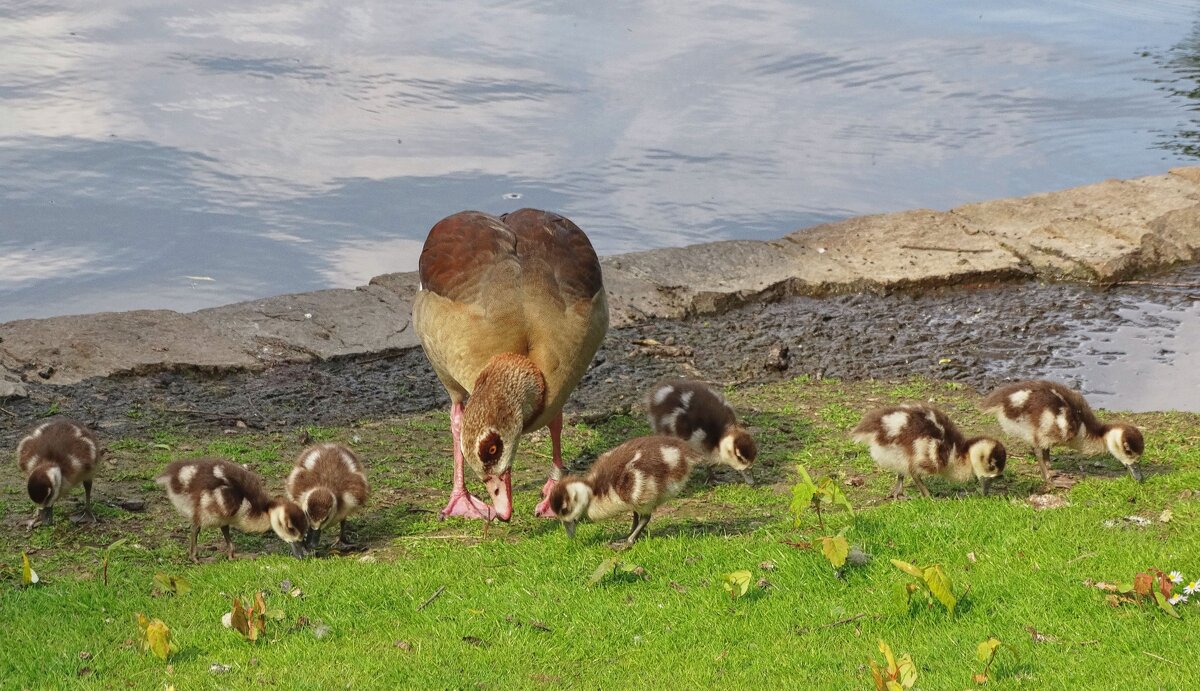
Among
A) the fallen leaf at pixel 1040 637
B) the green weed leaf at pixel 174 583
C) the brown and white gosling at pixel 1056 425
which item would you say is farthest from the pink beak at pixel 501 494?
the brown and white gosling at pixel 1056 425

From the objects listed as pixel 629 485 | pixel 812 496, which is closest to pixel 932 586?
pixel 812 496

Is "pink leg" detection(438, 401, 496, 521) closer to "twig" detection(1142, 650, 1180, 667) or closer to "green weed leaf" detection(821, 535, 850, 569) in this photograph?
"green weed leaf" detection(821, 535, 850, 569)

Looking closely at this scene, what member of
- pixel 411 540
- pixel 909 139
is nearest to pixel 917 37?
pixel 909 139

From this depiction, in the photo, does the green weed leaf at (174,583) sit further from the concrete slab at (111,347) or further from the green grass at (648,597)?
the concrete slab at (111,347)

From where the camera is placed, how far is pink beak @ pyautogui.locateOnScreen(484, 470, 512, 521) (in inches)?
284

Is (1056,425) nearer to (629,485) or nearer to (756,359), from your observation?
(629,485)

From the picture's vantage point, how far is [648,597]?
20.3 ft

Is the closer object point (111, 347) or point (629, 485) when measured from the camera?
point (629, 485)

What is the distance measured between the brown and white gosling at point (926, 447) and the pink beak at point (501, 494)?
2273 mm

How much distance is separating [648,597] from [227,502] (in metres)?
2.47

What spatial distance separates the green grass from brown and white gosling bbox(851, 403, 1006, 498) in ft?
0.72

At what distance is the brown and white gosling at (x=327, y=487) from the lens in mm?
6988

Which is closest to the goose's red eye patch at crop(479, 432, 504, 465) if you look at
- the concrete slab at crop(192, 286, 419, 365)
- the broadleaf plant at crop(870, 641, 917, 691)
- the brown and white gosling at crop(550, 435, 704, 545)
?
the brown and white gosling at crop(550, 435, 704, 545)

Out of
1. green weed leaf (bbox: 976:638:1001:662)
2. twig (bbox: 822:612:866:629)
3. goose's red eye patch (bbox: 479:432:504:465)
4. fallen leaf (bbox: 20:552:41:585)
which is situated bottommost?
fallen leaf (bbox: 20:552:41:585)
